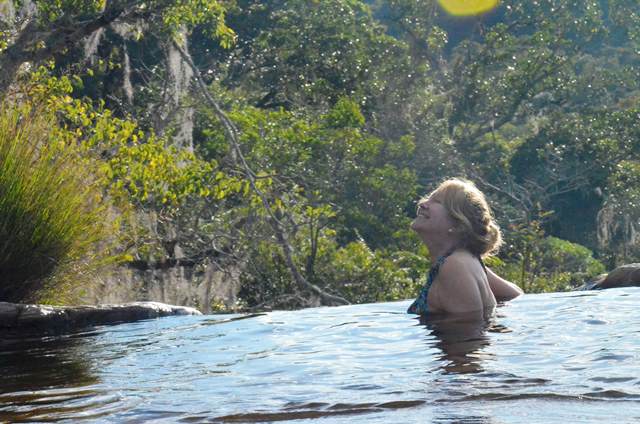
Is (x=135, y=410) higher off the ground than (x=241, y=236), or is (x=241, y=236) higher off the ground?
(x=241, y=236)

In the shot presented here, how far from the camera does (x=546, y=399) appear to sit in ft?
13.4

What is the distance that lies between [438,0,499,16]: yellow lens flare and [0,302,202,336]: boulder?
26772 millimetres

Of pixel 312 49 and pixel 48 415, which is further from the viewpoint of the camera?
pixel 312 49

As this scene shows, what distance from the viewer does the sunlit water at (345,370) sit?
13.3ft

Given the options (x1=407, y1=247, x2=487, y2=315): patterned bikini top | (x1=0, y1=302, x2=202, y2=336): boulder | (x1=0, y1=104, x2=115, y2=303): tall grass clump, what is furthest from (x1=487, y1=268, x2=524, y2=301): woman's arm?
(x1=0, y1=104, x2=115, y2=303): tall grass clump

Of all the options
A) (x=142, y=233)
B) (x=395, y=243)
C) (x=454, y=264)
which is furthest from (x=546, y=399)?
(x=395, y=243)

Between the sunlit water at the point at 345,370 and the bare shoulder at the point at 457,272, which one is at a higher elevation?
the bare shoulder at the point at 457,272

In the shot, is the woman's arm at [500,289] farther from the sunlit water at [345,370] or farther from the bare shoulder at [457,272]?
the bare shoulder at [457,272]

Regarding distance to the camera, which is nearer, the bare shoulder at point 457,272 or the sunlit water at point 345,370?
the sunlit water at point 345,370

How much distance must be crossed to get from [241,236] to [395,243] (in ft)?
17.2

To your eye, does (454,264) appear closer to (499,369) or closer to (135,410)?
(499,369)

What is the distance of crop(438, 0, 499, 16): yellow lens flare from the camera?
34.5 meters

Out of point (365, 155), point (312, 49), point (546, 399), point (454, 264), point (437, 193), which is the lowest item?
point (546, 399)

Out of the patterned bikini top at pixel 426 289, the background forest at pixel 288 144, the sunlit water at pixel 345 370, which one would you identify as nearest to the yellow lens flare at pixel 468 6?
the background forest at pixel 288 144
